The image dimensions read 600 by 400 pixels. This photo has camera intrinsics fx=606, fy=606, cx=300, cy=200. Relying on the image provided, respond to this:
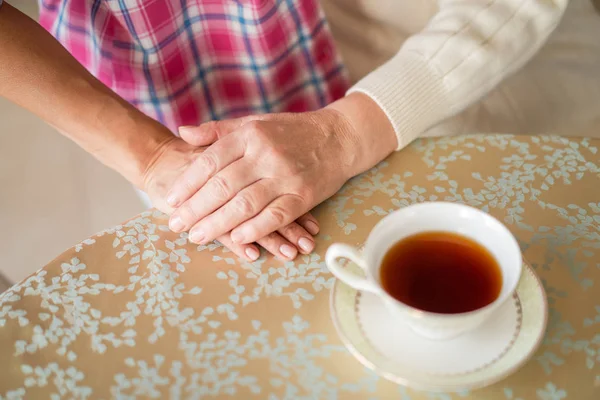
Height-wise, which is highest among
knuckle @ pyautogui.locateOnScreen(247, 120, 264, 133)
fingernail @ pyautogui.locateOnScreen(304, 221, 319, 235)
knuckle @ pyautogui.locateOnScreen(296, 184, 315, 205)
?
knuckle @ pyautogui.locateOnScreen(247, 120, 264, 133)

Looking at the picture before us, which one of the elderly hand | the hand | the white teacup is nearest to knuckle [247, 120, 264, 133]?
the elderly hand

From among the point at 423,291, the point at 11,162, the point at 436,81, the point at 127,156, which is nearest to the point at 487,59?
the point at 436,81

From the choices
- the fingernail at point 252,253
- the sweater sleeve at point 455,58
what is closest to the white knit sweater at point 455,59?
the sweater sleeve at point 455,58

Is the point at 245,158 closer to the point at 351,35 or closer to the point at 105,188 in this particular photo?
the point at 351,35

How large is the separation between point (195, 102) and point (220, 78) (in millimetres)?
64

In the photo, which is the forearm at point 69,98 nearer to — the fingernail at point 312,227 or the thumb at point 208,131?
the thumb at point 208,131

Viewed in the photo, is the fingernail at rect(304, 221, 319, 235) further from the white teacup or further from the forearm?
the forearm

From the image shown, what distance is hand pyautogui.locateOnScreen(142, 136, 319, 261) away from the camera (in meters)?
0.74

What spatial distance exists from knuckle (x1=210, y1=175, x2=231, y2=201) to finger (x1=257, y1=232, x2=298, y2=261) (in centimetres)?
8

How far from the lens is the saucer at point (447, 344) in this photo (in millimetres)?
570

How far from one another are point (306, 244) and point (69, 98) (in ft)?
1.43

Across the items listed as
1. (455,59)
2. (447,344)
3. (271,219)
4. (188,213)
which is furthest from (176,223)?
(455,59)

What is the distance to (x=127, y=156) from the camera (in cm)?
91

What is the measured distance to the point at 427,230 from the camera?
0.66 metres
